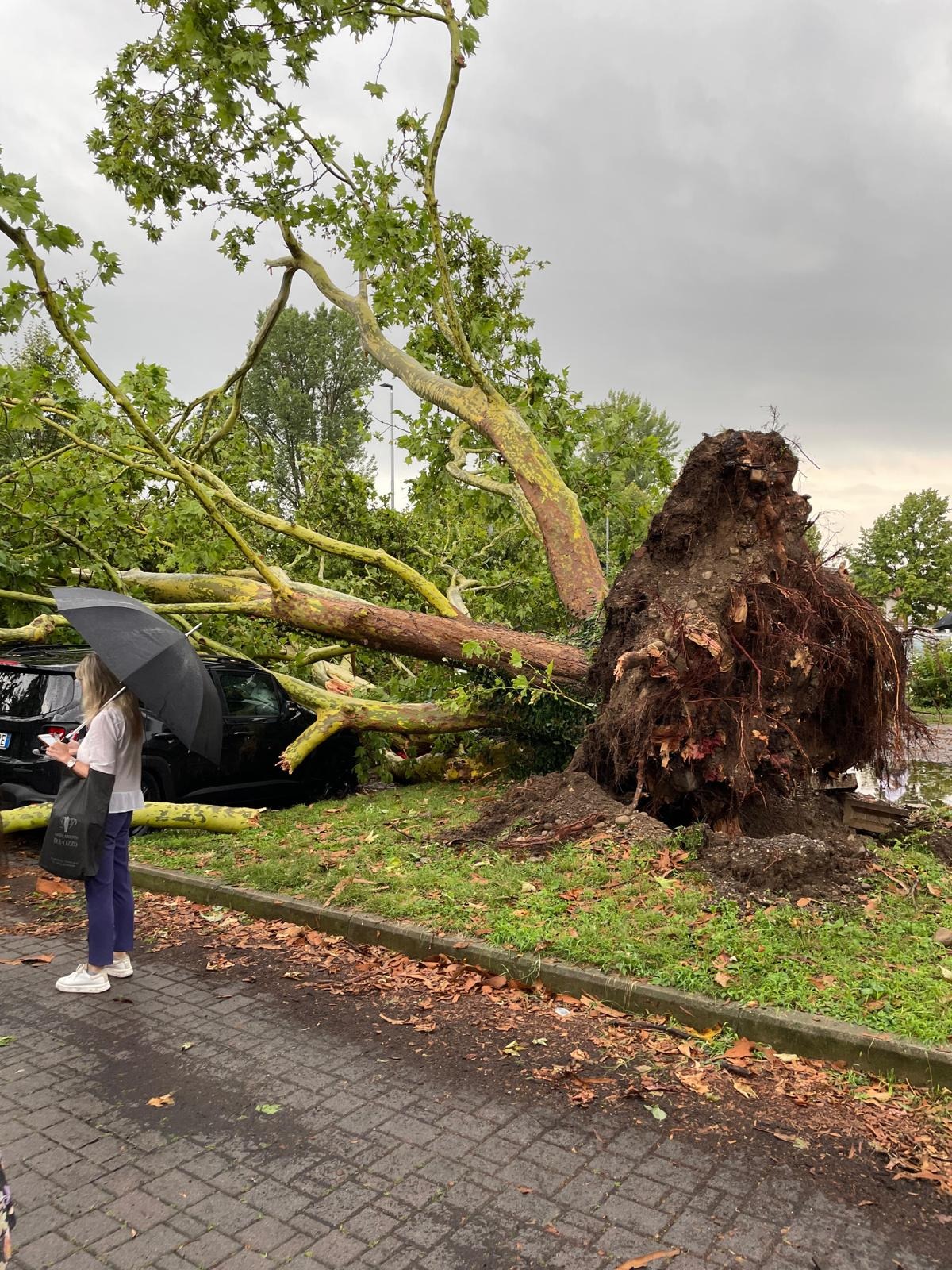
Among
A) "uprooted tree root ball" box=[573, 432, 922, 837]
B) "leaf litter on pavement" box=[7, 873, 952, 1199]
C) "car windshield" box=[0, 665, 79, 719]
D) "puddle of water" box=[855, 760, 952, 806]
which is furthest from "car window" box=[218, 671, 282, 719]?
"puddle of water" box=[855, 760, 952, 806]

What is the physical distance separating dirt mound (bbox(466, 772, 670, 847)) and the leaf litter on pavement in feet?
5.59

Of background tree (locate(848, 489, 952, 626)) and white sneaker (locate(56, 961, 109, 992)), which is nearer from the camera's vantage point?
white sneaker (locate(56, 961, 109, 992))

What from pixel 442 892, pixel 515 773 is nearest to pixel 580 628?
pixel 515 773

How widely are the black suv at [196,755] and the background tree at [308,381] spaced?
36824mm

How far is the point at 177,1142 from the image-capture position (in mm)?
3312

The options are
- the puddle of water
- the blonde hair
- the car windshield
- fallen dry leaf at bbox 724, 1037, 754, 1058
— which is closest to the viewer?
fallen dry leaf at bbox 724, 1037, 754, 1058

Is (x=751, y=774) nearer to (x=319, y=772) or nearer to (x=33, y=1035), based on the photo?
(x=33, y=1035)

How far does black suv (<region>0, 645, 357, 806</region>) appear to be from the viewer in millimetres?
7559

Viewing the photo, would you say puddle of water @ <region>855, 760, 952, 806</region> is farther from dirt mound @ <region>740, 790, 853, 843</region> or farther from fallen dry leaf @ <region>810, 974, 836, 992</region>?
fallen dry leaf @ <region>810, 974, 836, 992</region>

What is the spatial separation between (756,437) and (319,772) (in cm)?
609

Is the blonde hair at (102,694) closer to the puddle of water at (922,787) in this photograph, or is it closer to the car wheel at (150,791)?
the car wheel at (150,791)

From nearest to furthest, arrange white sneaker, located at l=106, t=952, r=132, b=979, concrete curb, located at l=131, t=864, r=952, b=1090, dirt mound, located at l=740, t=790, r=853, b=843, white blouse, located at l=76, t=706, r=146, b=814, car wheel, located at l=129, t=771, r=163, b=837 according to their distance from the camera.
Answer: concrete curb, located at l=131, t=864, r=952, b=1090, white blouse, located at l=76, t=706, r=146, b=814, white sneaker, located at l=106, t=952, r=132, b=979, dirt mound, located at l=740, t=790, r=853, b=843, car wheel, located at l=129, t=771, r=163, b=837

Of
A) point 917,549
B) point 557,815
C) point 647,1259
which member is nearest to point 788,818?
point 557,815

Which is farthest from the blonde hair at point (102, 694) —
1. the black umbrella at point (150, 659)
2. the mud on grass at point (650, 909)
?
the mud on grass at point (650, 909)
